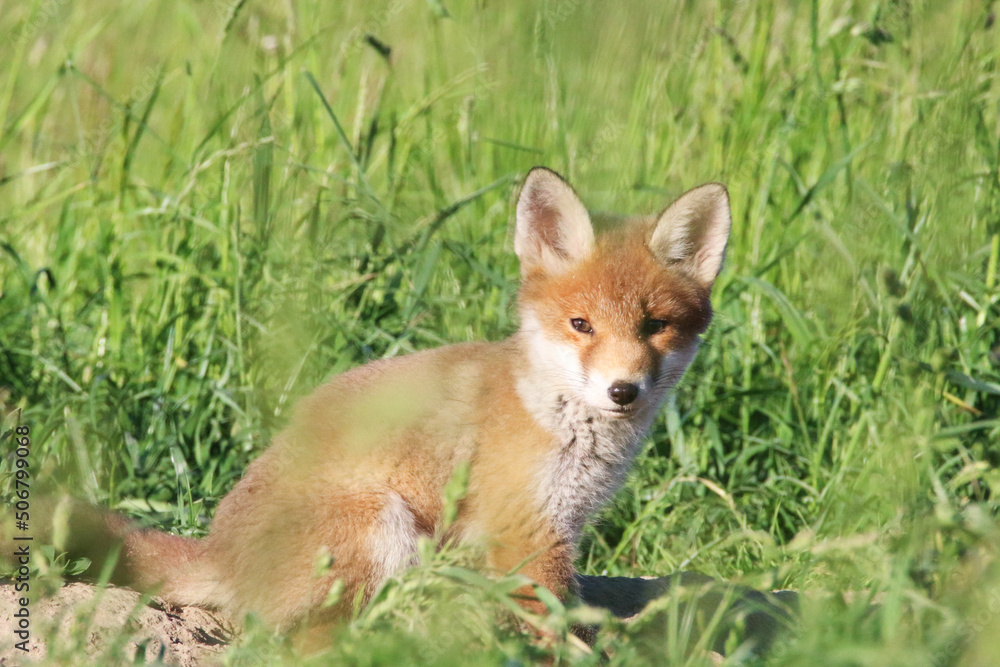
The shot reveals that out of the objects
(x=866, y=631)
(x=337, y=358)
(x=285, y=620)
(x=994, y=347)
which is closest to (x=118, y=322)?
(x=337, y=358)

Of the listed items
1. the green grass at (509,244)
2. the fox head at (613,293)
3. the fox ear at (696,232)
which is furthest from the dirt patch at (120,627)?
the fox ear at (696,232)

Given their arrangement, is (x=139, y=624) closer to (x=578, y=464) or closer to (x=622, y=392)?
(x=578, y=464)

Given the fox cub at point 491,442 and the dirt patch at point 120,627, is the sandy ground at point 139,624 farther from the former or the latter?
the fox cub at point 491,442

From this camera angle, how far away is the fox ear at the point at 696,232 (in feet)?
12.2

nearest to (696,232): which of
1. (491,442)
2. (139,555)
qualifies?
(491,442)

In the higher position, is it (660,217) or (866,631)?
(660,217)

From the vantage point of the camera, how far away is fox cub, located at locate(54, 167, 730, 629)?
330cm

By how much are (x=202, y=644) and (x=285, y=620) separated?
31 cm

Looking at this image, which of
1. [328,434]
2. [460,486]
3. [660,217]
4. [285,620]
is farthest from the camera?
[660,217]

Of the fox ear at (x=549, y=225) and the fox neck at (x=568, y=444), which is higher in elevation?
the fox ear at (x=549, y=225)

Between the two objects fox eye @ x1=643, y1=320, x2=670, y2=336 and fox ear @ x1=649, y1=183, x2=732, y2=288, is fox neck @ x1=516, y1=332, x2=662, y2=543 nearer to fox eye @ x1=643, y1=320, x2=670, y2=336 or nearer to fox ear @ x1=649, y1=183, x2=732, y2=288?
fox eye @ x1=643, y1=320, x2=670, y2=336

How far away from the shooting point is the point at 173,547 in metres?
3.52

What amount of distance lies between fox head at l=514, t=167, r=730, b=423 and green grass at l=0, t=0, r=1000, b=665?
73 cm

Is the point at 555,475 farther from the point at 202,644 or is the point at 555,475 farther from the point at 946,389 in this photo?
the point at 946,389
